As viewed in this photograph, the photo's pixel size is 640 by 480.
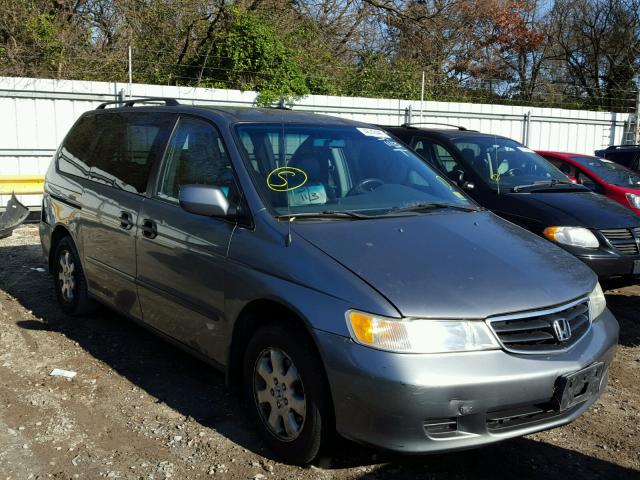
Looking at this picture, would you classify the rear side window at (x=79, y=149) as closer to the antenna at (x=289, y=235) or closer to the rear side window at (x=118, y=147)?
the rear side window at (x=118, y=147)

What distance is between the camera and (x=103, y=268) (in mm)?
4938

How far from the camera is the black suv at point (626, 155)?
37.4 feet

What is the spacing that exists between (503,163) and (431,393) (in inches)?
181

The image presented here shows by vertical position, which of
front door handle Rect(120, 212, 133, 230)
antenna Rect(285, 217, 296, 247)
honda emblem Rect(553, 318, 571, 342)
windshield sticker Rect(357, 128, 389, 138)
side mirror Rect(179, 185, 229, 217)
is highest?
windshield sticker Rect(357, 128, 389, 138)

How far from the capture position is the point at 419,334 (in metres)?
2.84

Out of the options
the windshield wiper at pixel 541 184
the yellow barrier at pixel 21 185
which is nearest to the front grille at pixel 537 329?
the windshield wiper at pixel 541 184

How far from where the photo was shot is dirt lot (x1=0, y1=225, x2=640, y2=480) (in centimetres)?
330

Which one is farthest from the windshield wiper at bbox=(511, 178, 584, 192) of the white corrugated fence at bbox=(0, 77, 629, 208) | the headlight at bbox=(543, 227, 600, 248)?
the white corrugated fence at bbox=(0, 77, 629, 208)

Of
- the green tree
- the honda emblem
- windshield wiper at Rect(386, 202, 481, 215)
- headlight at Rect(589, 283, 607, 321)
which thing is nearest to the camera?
the honda emblem

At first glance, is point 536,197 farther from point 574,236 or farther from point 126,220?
point 126,220

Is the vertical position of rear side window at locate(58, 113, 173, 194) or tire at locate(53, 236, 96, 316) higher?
rear side window at locate(58, 113, 173, 194)

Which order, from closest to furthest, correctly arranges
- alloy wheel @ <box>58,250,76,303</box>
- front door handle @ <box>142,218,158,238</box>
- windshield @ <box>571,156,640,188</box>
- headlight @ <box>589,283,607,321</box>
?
headlight @ <box>589,283,607,321</box> → front door handle @ <box>142,218,158,238</box> → alloy wheel @ <box>58,250,76,303</box> → windshield @ <box>571,156,640,188</box>

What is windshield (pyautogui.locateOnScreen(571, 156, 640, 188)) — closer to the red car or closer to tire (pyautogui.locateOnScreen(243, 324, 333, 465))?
the red car

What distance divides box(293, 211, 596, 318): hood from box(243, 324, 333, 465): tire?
1.35 feet
